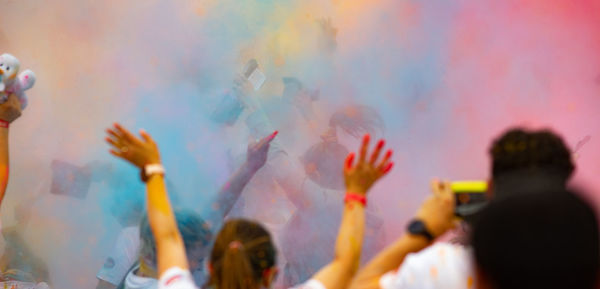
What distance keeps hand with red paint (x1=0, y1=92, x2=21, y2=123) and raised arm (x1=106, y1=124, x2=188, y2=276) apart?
3.52 ft

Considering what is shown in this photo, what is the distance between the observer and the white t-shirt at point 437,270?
1.11m

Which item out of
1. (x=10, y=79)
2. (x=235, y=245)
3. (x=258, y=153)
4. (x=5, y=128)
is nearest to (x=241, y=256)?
(x=235, y=245)

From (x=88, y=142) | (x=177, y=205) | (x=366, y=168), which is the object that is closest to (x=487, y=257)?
(x=366, y=168)

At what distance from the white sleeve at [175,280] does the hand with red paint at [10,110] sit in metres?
Result: 1.39

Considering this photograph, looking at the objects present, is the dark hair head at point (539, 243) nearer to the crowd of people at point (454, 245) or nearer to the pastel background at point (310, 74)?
the crowd of people at point (454, 245)

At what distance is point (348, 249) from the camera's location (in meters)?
1.45

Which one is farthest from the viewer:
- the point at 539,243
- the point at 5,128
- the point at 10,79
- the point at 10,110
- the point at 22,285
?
the point at 22,285

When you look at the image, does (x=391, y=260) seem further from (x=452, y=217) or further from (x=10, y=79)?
(x=10, y=79)

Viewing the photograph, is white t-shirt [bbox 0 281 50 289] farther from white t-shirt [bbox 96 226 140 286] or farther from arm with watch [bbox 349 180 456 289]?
arm with watch [bbox 349 180 456 289]

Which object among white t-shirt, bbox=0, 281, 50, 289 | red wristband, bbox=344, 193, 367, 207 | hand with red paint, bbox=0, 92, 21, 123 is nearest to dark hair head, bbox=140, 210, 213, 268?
hand with red paint, bbox=0, 92, 21, 123

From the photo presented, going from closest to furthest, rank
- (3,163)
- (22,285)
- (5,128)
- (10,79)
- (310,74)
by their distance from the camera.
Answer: (3,163), (5,128), (10,79), (22,285), (310,74)

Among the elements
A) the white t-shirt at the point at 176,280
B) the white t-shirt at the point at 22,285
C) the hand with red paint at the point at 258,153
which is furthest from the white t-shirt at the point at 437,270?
the white t-shirt at the point at 22,285

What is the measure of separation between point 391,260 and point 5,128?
164cm

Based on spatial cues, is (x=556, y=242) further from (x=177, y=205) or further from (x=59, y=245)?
(x=59, y=245)
